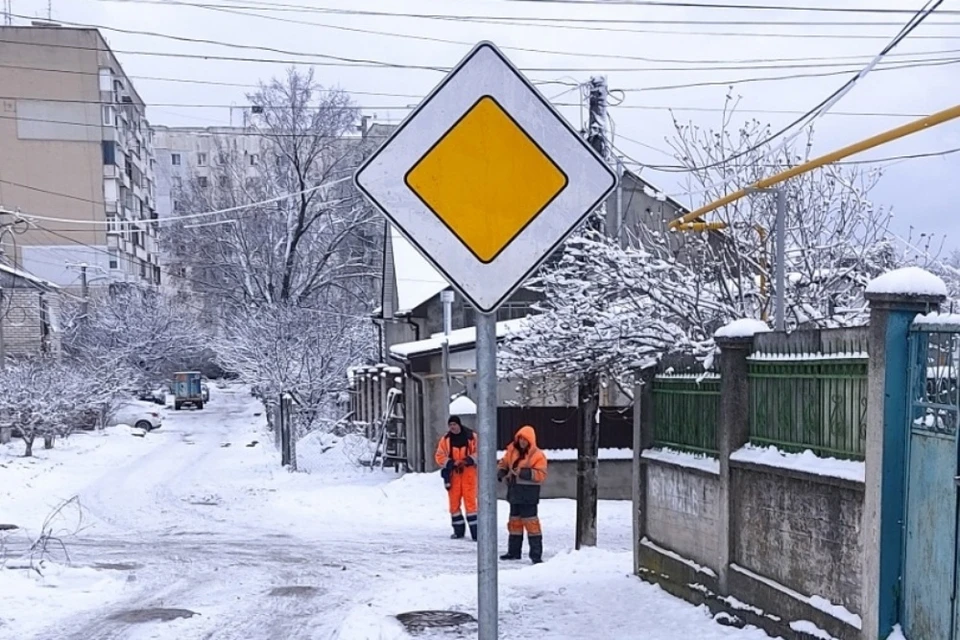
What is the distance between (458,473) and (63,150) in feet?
158

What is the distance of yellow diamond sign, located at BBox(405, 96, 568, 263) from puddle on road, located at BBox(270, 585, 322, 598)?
863 cm

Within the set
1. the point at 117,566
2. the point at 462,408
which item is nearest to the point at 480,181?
the point at 117,566

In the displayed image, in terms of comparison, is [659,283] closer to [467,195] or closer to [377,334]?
[467,195]

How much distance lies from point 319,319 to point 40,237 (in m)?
28.9

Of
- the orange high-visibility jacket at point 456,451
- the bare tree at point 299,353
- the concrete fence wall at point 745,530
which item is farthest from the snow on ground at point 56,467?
the concrete fence wall at point 745,530

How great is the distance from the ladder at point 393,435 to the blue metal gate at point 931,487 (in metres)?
19.6

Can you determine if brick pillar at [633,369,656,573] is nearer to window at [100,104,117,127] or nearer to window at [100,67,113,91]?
window at [100,67,113,91]

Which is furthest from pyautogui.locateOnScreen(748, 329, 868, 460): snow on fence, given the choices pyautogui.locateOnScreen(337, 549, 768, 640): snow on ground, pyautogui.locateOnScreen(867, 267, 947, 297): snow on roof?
pyautogui.locateOnScreen(337, 549, 768, 640): snow on ground

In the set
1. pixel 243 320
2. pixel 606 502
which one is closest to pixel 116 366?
pixel 243 320

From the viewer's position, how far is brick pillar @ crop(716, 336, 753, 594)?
776 centimetres

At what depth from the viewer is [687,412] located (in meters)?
9.10

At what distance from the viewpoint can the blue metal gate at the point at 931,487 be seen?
5.15 meters

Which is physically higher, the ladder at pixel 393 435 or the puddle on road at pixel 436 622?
the puddle on road at pixel 436 622

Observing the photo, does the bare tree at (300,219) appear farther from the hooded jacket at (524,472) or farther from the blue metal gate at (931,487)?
the blue metal gate at (931,487)
